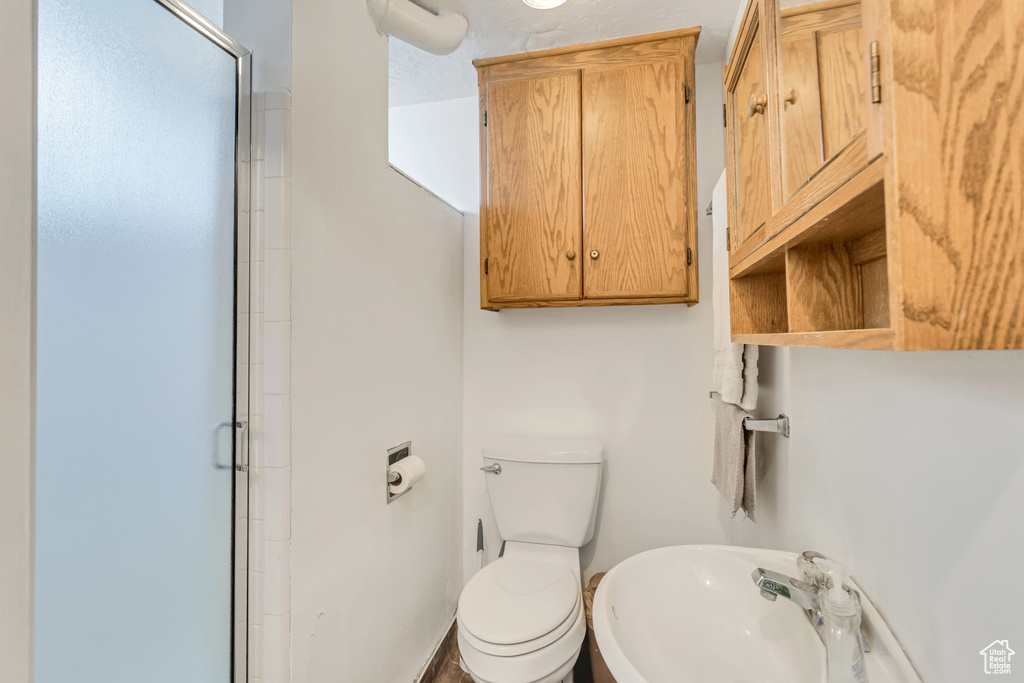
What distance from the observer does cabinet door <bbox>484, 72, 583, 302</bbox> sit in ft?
5.08

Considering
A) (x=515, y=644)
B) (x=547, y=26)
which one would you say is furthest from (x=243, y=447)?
(x=547, y=26)

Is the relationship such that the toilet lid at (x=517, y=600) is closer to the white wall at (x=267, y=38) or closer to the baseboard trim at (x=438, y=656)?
the baseboard trim at (x=438, y=656)

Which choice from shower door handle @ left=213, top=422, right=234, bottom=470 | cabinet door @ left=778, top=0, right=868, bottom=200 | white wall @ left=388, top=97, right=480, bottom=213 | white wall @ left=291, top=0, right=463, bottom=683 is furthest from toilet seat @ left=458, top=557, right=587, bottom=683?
white wall @ left=388, top=97, right=480, bottom=213

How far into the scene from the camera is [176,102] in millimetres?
810

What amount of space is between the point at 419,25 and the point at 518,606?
1797mm

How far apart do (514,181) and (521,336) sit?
0.62 m

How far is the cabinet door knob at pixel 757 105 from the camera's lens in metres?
0.73

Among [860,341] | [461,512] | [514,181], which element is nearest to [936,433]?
[860,341]

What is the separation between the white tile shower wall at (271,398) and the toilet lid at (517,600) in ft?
1.66

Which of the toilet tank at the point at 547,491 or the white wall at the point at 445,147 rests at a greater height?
the white wall at the point at 445,147

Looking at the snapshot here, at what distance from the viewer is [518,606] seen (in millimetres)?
1301

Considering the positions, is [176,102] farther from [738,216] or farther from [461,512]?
[461,512]

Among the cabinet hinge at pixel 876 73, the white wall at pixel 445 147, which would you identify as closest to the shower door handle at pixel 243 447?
the cabinet hinge at pixel 876 73

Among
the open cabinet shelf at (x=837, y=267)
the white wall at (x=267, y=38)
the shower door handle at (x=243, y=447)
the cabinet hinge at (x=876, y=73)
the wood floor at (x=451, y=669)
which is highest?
the white wall at (x=267, y=38)
